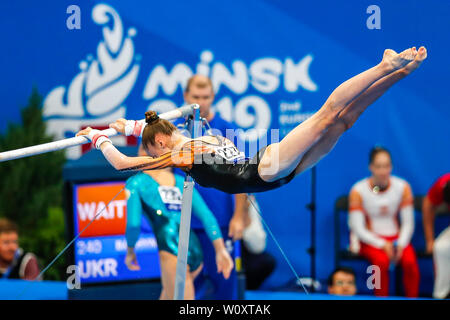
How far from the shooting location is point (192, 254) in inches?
168

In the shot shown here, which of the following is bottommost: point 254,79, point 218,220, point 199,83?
point 218,220

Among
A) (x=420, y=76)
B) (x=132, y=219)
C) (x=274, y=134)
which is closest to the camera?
(x=132, y=219)

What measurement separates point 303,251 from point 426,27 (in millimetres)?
2375

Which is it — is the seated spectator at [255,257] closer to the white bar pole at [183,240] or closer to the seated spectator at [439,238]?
the seated spectator at [439,238]

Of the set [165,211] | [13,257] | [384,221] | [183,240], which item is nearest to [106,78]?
[13,257]

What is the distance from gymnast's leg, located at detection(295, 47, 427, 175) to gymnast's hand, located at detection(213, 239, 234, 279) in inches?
41.0

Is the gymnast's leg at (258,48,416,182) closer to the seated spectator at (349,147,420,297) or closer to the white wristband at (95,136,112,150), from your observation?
the white wristband at (95,136,112,150)

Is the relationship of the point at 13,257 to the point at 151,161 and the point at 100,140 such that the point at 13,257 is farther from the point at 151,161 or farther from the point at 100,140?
the point at 151,161

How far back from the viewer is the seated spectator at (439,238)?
5.34 metres

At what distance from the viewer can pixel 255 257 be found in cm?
586

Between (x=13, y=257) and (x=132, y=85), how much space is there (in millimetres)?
1770

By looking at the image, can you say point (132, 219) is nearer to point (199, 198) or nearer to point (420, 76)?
point (199, 198)

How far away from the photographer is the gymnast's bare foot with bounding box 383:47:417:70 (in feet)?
10.1
